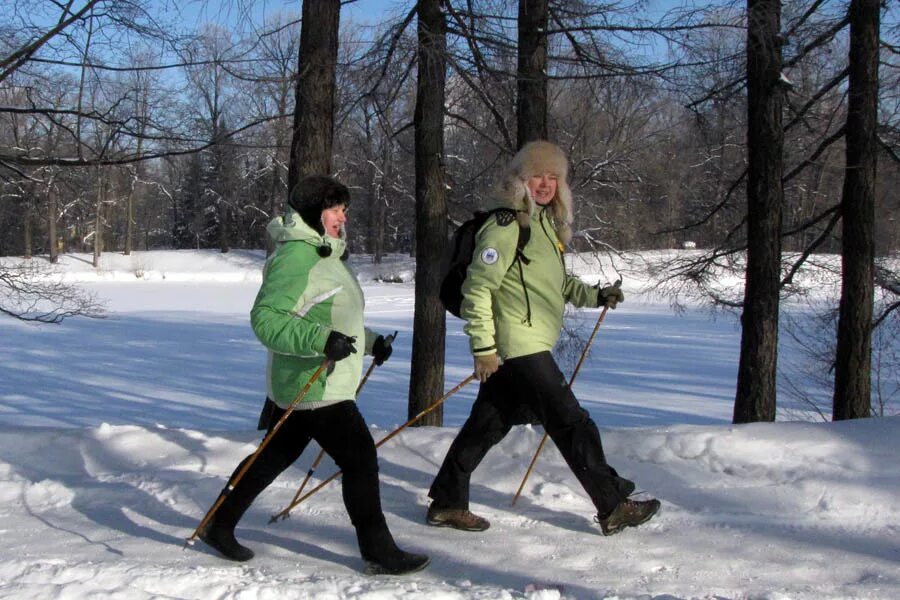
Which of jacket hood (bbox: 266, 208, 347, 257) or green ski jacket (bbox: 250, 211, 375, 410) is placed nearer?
green ski jacket (bbox: 250, 211, 375, 410)

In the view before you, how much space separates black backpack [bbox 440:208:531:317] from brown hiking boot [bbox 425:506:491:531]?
923mm

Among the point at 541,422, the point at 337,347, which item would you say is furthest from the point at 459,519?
the point at 337,347

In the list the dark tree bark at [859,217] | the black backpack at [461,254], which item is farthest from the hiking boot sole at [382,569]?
the dark tree bark at [859,217]

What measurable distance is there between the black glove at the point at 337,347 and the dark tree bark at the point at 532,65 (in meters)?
4.46

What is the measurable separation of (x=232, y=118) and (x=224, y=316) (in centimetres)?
1693

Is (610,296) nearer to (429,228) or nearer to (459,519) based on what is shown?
(459,519)

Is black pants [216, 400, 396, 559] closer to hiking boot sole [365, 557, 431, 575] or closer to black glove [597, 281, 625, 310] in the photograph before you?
hiking boot sole [365, 557, 431, 575]

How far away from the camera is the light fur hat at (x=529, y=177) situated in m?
3.64

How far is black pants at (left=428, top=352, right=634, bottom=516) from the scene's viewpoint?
3.60 metres

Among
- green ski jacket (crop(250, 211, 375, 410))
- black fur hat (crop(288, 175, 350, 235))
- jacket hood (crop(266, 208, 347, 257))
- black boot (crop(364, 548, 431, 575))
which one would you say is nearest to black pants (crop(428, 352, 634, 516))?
black boot (crop(364, 548, 431, 575))

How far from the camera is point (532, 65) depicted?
7.24 m

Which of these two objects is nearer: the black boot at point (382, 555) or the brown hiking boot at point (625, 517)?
the black boot at point (382, 555)

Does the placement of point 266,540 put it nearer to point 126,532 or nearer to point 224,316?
point 126,532

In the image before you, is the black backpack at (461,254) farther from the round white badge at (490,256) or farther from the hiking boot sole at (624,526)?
the hiking boot sole at (624,526)
